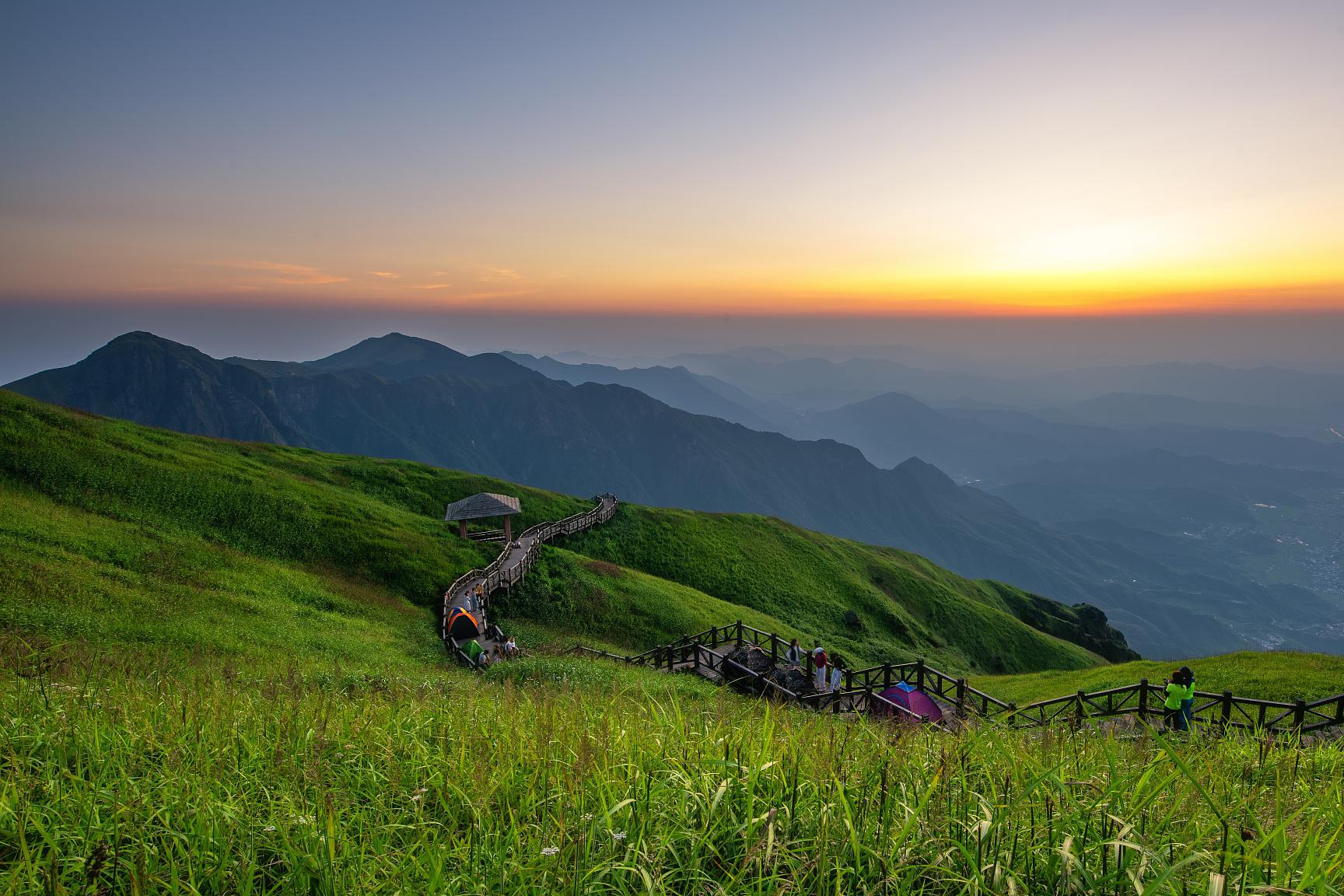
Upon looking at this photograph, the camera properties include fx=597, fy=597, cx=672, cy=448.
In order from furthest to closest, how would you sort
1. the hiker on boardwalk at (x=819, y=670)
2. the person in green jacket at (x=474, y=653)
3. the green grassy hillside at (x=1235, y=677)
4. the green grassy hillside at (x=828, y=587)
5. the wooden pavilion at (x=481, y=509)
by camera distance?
the green grassy hillside at (x=828, y=587) → the wooden pavilion at (x=481, y=509) → the person in green jacket at (x=474, y=653) → the green grassy hillside at (x=1235, y=677) → the hiker on boardwalk at (x=819, y=670)

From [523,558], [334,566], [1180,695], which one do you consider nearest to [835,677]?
[1180,695]

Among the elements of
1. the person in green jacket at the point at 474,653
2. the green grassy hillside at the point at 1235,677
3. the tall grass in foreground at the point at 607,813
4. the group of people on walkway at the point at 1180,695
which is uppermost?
the tall grass in foreground at the point at 607,813

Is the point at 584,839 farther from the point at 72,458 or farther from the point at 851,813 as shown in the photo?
the point at 72,458

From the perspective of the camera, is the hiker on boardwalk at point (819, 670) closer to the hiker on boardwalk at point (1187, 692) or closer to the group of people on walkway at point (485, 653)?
the hiker on boardwalk at point (1187, 692)

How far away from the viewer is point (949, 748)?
4945 mm

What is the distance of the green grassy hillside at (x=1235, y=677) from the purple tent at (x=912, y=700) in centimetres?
1071

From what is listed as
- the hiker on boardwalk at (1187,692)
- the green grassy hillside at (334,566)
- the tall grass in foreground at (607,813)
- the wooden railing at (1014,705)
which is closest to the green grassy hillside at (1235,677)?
the wooden railing at (1014,705)

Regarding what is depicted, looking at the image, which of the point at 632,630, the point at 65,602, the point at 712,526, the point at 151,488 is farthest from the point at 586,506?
the point at 65,602

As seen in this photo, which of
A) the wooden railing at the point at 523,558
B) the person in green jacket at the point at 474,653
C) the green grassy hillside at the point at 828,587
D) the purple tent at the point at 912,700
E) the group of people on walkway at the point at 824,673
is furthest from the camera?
the green grassy hillside at the point at 828,587

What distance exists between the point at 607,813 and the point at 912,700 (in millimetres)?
18144

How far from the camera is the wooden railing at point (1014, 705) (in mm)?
13411

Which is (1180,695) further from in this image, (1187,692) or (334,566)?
(334,566)

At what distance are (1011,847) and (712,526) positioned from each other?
56729 mm

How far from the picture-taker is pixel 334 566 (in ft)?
105
